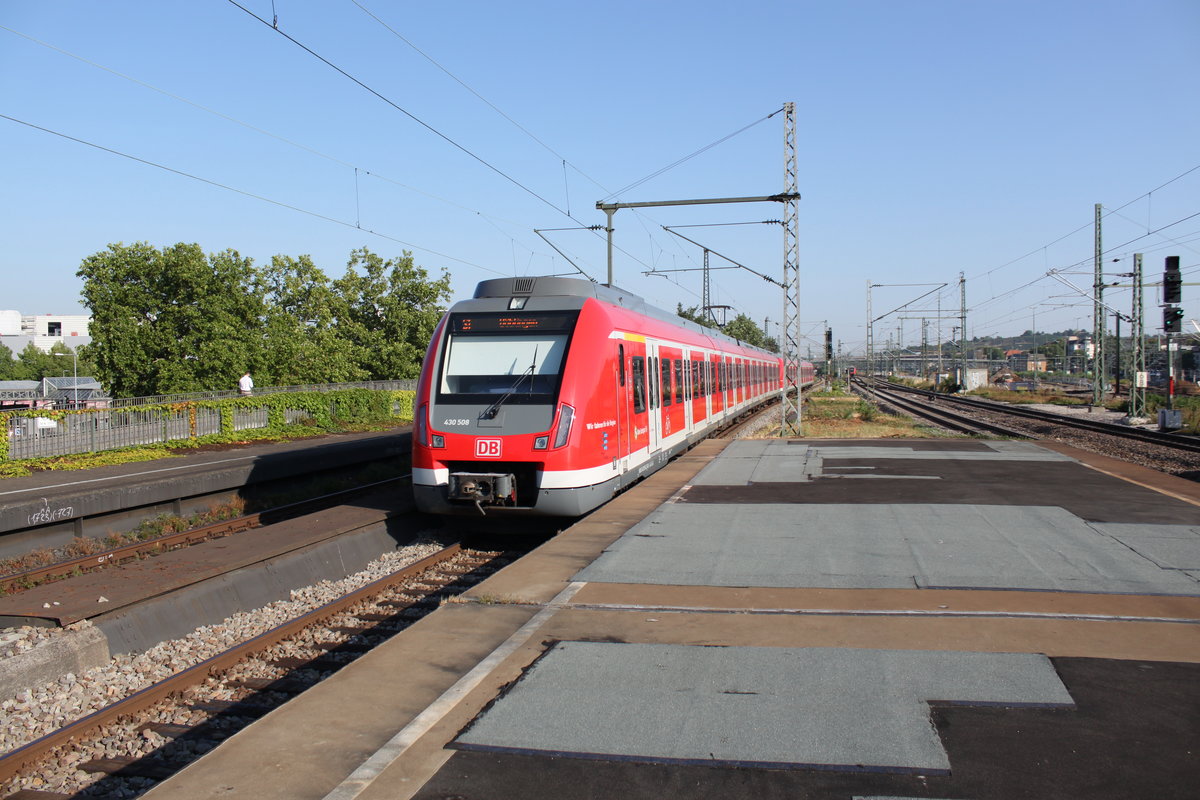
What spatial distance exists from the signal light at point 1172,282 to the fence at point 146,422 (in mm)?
27025

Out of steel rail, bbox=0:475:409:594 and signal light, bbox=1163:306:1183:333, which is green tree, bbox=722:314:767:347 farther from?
steel rail, bbox=0:475:409:594

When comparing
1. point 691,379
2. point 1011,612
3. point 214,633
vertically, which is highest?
point 691,379

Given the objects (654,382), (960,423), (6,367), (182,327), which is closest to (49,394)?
(182,327)

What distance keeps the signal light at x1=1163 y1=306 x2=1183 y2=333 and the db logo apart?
992 inches

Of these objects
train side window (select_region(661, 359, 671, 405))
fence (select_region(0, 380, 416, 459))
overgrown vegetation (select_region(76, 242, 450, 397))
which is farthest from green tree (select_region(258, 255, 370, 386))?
train side window (select_region(661, 359, 671, 405))

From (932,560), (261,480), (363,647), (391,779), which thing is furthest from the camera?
(261,480)

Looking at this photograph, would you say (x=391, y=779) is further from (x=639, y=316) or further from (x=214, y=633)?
(x=639, y=316)

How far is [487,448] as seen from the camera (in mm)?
10328

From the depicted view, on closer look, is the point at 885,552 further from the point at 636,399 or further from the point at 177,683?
the point at 177,683

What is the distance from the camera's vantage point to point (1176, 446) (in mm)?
23312

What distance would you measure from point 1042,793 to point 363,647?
5.47 meters

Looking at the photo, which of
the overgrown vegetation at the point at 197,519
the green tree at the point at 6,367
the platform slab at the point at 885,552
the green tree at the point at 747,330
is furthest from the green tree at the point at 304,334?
the green tree at the point at 6,367

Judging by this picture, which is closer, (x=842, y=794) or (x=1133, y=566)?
(x=842, y=794)

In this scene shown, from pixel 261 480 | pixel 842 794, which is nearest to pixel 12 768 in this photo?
pixel 842 794
